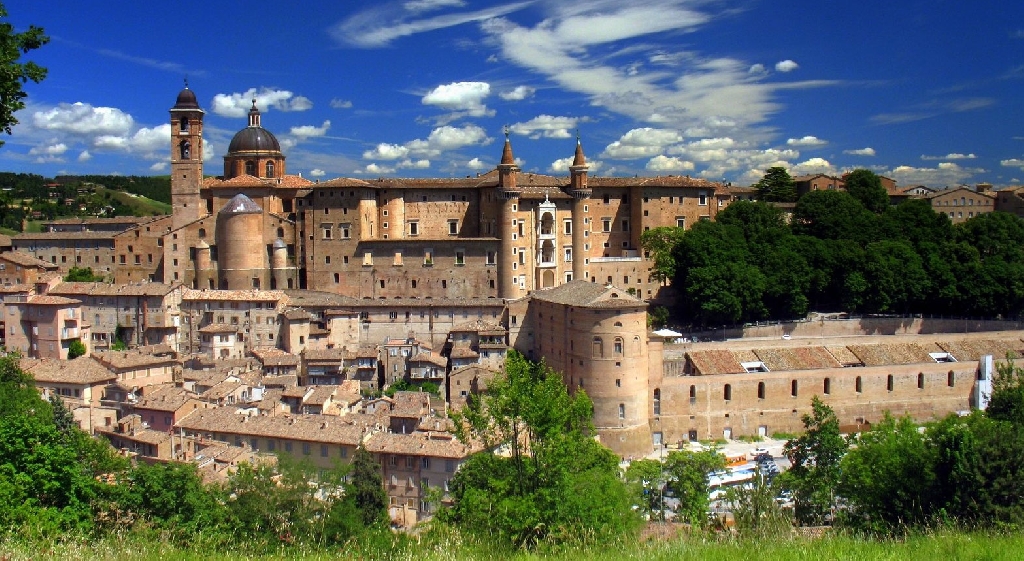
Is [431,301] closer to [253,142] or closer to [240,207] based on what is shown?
[240,207]

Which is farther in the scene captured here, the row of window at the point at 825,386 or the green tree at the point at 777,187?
the green tree at the point at 777,187

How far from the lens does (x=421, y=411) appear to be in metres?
33.3

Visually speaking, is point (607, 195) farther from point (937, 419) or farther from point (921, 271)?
point (937, 419)

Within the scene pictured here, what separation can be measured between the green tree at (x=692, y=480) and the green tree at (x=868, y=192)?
111 feet

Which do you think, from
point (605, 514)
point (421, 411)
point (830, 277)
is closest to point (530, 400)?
point (605, 514)

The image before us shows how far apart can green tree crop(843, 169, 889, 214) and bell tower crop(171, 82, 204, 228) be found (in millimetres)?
40462

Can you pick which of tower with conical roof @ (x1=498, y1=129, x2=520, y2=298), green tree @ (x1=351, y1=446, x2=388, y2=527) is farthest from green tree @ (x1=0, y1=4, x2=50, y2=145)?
tower with conical roof @ (x1=498, y1=129, x2=520, y2=298)

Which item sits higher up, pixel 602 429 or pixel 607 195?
pixel 607 195

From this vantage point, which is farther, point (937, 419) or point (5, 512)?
point (937, 419)

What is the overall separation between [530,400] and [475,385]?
720 inches

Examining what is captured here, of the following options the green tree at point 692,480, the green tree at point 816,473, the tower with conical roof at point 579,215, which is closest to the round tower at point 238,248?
the tower with conical roof at point 579,215

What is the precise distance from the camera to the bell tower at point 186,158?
169 ft

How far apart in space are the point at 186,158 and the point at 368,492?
3346 centimetres

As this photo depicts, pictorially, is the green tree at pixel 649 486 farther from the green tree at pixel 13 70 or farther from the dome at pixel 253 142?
the dome at pixel 253 142
